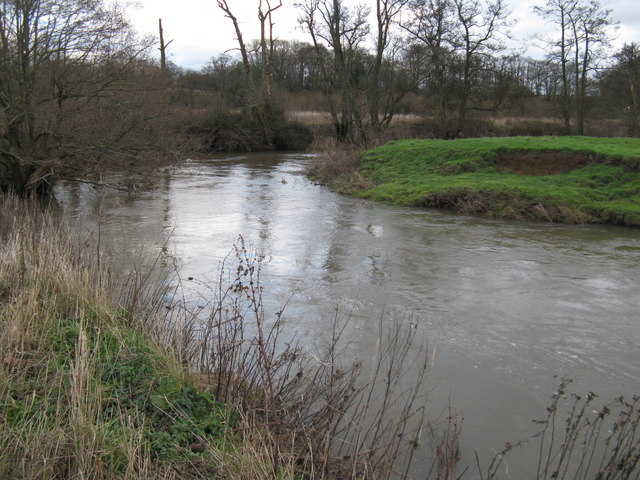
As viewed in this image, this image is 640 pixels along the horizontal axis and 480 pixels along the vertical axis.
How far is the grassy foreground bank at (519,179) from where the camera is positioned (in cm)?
1295

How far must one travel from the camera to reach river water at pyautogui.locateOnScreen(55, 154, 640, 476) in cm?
489

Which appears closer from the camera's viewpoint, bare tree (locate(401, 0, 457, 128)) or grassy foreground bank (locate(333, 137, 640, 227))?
grassy foreground bank (locate(333, 137, 640, 227))

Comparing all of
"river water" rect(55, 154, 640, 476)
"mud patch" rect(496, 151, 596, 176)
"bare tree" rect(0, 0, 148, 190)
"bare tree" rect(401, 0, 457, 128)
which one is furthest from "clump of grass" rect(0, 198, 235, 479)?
"bare tree" rect(401, 0, 457, 128)

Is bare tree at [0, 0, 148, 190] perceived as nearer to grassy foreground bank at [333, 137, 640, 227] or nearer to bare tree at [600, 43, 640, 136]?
grassy foreground bank at [333, 137, 640, 227]

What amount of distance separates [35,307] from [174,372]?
4.58ft

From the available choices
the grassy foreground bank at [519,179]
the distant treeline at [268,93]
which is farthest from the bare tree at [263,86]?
the grassy foreground bank at [519,179]

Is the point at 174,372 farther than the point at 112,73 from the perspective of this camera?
No

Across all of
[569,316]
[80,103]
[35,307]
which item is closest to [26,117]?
[80,103]

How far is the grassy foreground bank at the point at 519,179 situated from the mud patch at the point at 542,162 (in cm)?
2

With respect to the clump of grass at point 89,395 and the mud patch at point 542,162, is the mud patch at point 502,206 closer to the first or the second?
the mud patch at point 542,162

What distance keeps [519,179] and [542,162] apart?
4.02ft

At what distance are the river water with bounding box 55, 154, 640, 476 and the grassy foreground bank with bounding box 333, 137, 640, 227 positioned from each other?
756mm

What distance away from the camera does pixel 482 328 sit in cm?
609

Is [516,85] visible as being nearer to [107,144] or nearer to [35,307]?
[107,144]
